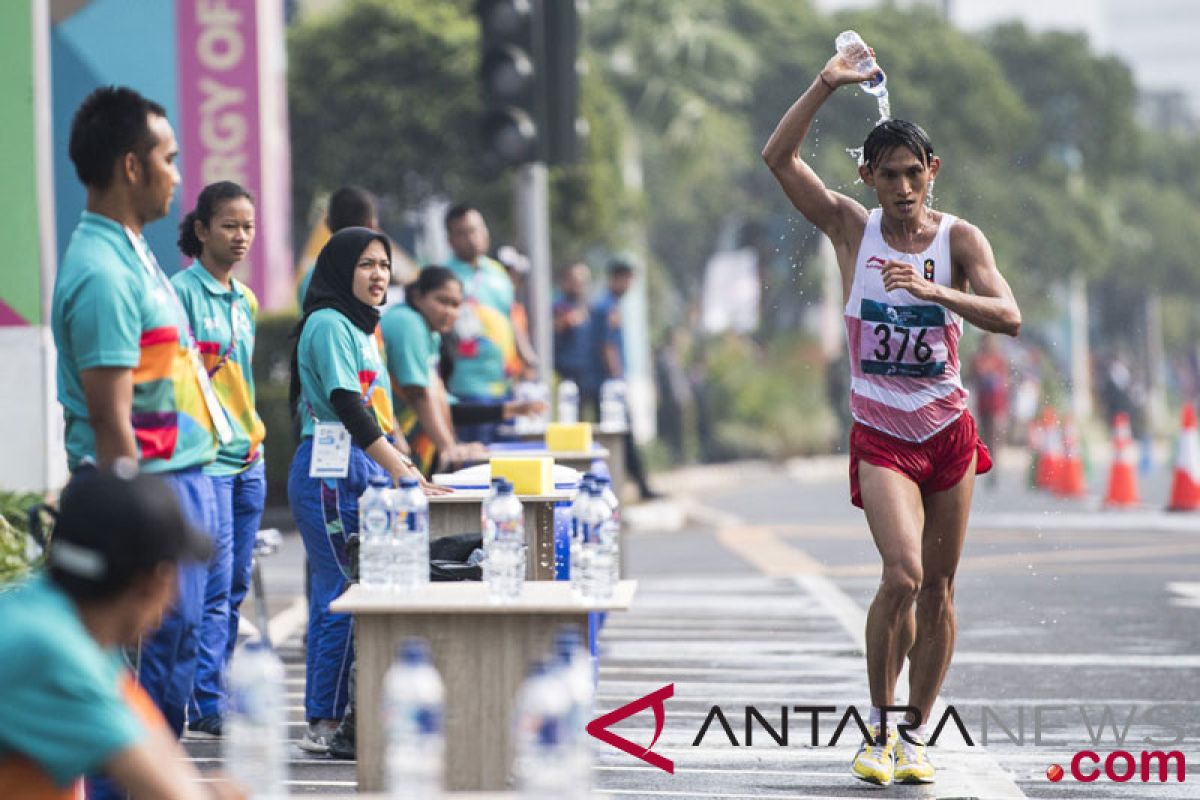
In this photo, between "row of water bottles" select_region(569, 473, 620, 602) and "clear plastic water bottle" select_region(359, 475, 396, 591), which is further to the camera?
"clear plastic water bottle" select_region(359, 475, 396, 591)

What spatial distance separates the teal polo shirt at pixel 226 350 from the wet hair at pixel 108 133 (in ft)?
6.89

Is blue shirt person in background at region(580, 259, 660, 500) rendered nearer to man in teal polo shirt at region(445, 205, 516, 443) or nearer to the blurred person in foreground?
man in teal polo shirt at region(445, 205, 516, 443)

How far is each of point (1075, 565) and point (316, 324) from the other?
9.07 m

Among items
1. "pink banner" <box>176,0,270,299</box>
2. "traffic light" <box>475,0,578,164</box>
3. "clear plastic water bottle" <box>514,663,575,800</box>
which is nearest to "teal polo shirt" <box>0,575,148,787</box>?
"clear plastic water bottle" <box>514,663,575,800</box>

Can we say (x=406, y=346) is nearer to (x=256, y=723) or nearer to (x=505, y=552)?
(x=505, y=552)

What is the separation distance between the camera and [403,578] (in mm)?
6262

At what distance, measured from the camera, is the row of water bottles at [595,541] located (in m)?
6.11

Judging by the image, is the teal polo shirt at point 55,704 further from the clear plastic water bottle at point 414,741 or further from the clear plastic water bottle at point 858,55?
the clear plastic water bottle at point 858,55

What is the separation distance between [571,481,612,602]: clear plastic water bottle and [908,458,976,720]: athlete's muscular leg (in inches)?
59.6

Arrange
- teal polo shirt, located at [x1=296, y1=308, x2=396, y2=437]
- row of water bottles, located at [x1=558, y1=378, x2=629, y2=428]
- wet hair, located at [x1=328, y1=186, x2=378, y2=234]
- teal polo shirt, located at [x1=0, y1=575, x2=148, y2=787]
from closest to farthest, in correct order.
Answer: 1. teal polo shirt, located at [x1=0, y1=575, x2=148, y2=787]
2. teal polo shirt, located at [x1=296, y1=308, x2=396, y2=437]
3. wet hair, located at [x1=328, y1=186, x2=378, y2=234]
4. row of water bottles, located at [x1=558, y1=378, x2=629, y2=428]

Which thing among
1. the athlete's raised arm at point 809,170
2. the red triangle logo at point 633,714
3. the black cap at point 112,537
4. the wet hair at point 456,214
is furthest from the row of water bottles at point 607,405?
the black cap at point 112,537

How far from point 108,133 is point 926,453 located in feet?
9.71

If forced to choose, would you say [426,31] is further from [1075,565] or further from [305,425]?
[305,425]

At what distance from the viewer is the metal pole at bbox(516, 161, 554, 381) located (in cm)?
1455
